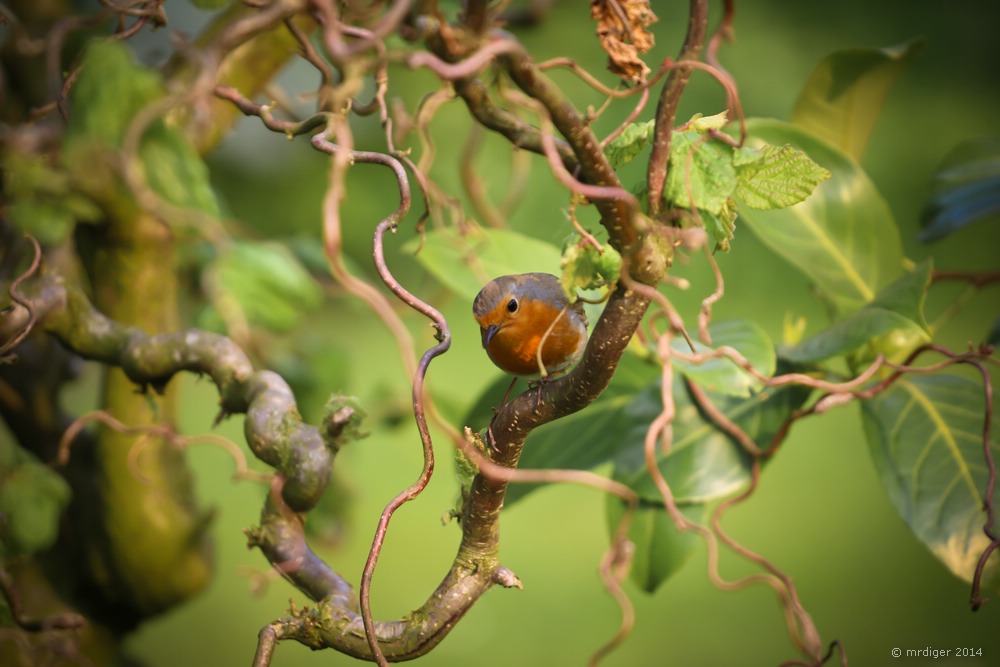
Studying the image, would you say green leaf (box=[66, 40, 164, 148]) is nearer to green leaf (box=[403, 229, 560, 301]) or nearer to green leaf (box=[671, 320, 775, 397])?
green leaf (box=[403, 229, 560, 301])

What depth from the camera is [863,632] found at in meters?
1.07

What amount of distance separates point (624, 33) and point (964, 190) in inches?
24.0

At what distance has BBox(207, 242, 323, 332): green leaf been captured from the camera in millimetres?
829

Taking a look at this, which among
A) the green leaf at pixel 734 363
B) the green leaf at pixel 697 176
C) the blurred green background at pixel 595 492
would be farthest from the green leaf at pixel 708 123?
the blurred green background at pixel 595 492

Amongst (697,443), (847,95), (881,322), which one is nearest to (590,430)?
(697,443)

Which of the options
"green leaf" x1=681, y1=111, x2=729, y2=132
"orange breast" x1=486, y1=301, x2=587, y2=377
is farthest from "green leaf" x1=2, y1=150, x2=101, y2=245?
"green leaf" x1=681, y1=111, x2=729, y2=132

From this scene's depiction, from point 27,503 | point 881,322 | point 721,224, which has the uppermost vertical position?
point 721,224

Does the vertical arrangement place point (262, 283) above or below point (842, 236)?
below

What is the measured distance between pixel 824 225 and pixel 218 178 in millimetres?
861

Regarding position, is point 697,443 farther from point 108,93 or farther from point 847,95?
point 108,93

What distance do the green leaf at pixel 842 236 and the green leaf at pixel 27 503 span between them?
65 cm

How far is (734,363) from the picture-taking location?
0.66 m

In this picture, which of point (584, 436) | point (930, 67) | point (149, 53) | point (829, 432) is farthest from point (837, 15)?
point (149, 53)

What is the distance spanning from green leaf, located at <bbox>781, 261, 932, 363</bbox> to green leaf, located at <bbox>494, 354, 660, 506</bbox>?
14 cm
